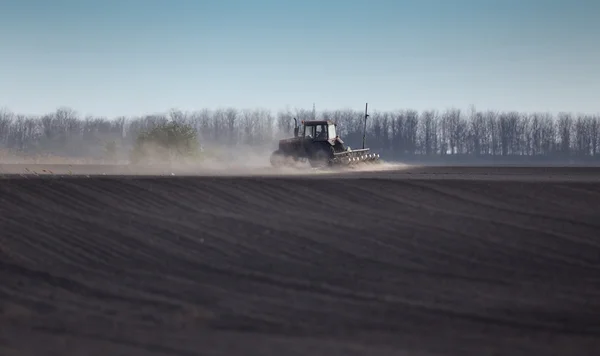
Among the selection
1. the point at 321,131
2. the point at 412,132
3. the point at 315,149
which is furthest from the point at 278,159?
the point at 412,132

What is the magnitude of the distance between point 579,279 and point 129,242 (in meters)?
8.67

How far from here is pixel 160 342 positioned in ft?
35.3

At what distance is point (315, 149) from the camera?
43969 mm

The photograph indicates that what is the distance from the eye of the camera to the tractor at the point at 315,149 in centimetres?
4344

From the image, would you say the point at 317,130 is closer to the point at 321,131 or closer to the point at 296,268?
the point at 321,131

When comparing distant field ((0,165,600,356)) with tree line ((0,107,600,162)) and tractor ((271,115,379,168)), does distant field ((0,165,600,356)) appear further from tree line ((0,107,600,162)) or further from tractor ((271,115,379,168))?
tree line ((0,107,600,162))

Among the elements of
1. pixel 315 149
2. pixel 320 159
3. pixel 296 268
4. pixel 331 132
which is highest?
pixel 331 132

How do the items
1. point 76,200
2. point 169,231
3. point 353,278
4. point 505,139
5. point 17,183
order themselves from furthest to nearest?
point 505,139 < point 17,183 < point 76,200 < point 169,231 < point 353,278

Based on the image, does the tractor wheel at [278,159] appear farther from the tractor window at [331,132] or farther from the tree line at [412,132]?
the tree line at [412,132]

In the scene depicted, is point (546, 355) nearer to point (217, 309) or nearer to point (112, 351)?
point (217, 309)

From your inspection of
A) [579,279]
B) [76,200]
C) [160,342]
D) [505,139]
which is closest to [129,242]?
[76,200]

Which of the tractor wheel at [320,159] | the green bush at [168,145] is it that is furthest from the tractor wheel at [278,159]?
the green bush at [168,145]

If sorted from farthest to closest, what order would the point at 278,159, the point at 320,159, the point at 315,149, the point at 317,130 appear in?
the point at 317,130 < the point at 278,159 < the point at 315,149 < the point at 320,159

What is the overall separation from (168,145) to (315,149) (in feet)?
56.4
